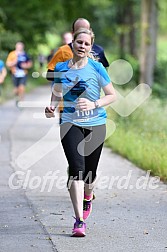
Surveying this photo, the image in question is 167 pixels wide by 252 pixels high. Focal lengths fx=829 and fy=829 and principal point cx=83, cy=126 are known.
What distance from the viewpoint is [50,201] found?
925 cm

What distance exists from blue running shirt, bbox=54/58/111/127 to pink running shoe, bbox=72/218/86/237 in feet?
2.80

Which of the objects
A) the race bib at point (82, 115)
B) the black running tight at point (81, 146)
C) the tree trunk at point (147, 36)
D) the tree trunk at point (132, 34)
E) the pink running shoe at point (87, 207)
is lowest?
the tree trunk at point (132, 34)

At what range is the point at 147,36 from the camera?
2484 centimetres

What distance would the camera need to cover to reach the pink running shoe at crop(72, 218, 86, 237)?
23.6 ft

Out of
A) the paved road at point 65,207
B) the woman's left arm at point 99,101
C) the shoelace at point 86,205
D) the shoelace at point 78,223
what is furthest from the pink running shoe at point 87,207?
the woman's left arm at point 99,101

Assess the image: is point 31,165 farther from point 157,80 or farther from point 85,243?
point 157,80

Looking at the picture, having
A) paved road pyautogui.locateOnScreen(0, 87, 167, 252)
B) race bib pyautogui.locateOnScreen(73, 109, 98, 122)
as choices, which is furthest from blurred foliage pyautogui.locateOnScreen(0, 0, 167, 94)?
race bib pyautogui.locateOnScreen(73, 109, 98, 122)

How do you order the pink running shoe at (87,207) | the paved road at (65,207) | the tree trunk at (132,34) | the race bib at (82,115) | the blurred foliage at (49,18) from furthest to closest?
1. the tree trunk at (132,34)
2. the blurred foliage at (49,18)
3. the pink running shoe at (87,207)
4. the race bib at (82,115)
5. the paved road at (65,207)

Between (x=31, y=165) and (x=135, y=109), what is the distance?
17.0 ft

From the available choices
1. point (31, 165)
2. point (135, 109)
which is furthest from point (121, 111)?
point (31, 165)

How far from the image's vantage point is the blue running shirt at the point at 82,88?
7320 mm

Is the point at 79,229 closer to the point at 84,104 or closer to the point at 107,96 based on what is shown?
the point at 84,104

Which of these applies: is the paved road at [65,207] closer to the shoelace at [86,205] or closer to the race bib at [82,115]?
the shoelace at [86,205]

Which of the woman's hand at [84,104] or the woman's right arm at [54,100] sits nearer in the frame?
the woman's hand at [84,104]
